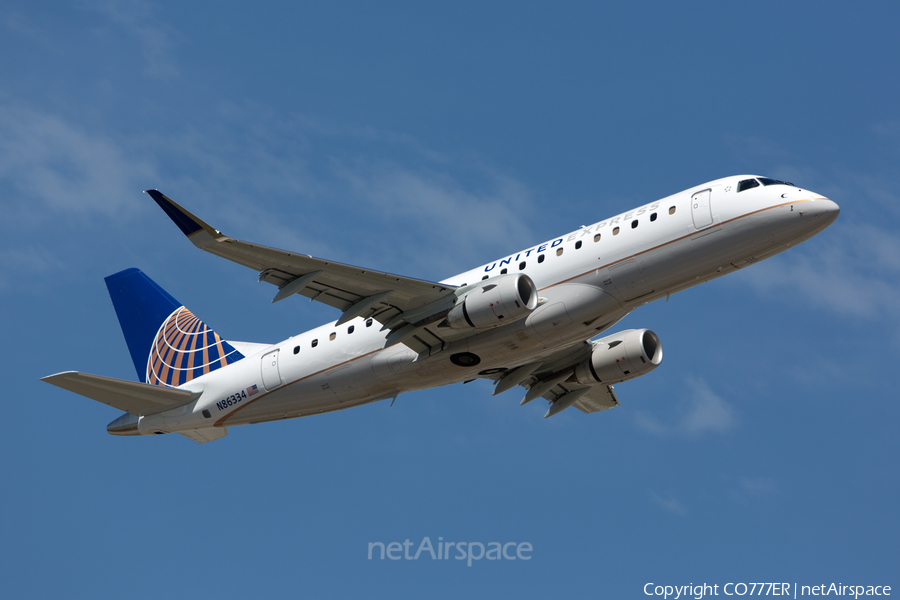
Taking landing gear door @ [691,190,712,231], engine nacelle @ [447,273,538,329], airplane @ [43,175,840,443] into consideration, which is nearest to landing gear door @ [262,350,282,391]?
airplane @ [43,175,840,443]

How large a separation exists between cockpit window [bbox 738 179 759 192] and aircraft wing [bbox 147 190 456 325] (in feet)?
32.2

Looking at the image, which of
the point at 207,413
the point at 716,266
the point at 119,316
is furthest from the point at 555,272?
the point at 119,316

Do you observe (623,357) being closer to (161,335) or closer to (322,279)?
(322,279)

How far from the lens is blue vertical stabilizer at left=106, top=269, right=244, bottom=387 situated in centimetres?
3753

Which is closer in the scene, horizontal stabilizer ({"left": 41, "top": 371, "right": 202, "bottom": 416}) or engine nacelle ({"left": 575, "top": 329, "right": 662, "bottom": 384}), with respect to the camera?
horizontal stabilizer ({"left": 41, "top": 371, "right": 202, "bottom": 416})

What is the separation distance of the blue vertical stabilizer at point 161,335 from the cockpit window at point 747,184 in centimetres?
1993

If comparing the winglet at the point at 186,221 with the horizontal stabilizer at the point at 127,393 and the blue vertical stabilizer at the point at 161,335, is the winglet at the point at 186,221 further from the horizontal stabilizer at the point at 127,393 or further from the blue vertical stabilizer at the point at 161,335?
the blue vertical stabilizer at the point at 161,335

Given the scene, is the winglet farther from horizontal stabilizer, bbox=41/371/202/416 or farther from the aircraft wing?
horizontal stabilizer, bbox=41/371/202/416

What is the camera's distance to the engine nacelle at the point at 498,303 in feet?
94.3

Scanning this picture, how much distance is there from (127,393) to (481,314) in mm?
14431

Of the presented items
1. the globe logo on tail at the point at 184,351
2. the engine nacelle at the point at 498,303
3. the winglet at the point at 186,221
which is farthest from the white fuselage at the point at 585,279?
the winglet at the point at 186,221

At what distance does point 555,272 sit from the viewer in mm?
30203

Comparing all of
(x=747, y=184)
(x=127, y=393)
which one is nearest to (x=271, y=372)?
(x=127, y=393)

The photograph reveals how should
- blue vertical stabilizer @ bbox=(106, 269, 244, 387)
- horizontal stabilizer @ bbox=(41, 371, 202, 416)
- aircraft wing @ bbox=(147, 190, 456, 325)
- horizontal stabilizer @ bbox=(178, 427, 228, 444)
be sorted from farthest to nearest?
1. blue vertical stabilizer @ bbox=(106, 269, 244, 387)
2. horizontal stabilizer @ bbox=(178, 427, 228, 444)
3. horizontal stabilizer @ bbox=(41, 371, 202, 416)
4. aircraft wing @ bbox=(147, 190, 456, 325)
